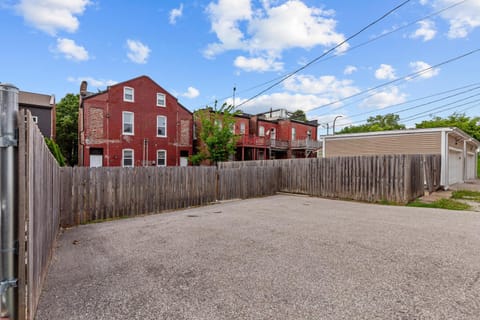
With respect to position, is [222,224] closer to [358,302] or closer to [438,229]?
[358,302]

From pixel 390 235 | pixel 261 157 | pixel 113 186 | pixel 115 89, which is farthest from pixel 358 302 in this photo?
pixel 261 157

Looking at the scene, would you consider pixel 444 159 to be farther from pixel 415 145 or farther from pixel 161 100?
pixel 161 100

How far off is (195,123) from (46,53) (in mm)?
12709

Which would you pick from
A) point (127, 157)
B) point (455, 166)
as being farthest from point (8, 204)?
point (455, 166)

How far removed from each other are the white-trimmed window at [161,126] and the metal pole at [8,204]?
19.7 meters

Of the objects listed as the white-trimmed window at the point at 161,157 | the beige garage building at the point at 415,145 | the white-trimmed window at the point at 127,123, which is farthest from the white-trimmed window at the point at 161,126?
the beige garage building at the point at 415,145

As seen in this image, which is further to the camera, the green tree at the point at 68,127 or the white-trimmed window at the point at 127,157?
the green tree at the point at 68,127

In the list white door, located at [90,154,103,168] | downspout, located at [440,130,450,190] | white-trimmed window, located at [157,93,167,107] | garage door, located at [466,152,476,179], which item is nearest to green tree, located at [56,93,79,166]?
white door, located at [90,154,103,168]

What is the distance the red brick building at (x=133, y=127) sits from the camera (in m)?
18.1

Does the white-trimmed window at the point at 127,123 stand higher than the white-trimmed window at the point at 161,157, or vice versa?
the white-trimmed window at the point at 127,123

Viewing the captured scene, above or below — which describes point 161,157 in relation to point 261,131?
below

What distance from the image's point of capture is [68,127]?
91.9 feet

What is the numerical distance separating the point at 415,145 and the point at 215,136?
13819mm

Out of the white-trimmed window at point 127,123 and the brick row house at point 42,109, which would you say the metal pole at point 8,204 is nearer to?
the white-trimmed window at point 127,123
